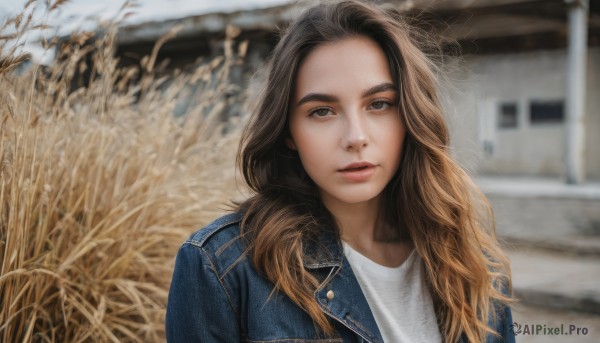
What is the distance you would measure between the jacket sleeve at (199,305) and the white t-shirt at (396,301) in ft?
1.29

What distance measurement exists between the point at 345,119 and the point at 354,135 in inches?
2.4

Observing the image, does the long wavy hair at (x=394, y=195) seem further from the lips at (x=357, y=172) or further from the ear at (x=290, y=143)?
the lips at (x=357, y=172)

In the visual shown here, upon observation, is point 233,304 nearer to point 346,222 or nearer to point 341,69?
point 346,222

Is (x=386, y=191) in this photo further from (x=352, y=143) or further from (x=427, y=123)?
(x=352, y=143)

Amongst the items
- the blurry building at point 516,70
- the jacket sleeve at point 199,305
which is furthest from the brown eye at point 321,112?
the blurry building at point 516,70

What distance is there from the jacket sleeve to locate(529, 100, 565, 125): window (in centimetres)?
1159

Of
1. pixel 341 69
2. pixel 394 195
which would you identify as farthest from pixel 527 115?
pixel 341 69

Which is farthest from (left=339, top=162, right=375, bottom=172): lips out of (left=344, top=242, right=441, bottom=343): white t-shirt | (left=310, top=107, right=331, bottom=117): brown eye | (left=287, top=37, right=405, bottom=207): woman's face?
(left=344, top=242, right=441, bottom=343): white t-shirt

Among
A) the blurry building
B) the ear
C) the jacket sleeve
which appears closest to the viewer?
the jacket sleeve

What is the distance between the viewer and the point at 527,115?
1198 cm

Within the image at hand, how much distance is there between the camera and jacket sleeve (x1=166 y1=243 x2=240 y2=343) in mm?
1375

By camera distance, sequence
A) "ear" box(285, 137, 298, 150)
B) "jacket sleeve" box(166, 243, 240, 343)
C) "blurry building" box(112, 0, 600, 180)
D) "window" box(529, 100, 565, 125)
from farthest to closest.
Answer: "window" box(529, 100, 565, 125) → "blurry building" box(112, 0, 600, 180) → "ear" box(285, 137, 298, 150) → "jacket sleeve" box(166, 243, 240, 343)

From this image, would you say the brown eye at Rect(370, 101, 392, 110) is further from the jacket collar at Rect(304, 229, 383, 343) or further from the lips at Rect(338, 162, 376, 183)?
the jacket collar at Rect(304, 229, 383, 343)

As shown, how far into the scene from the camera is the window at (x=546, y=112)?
11578 mm
